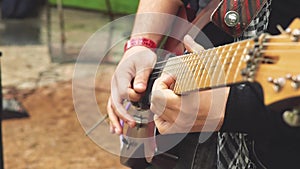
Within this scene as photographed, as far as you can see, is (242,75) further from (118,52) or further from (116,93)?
(118,52)

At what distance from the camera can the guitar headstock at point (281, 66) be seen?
2.50ft

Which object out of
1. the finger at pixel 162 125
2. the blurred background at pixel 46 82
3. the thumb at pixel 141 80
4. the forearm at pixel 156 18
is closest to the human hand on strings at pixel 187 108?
the finger at pixel 162 125

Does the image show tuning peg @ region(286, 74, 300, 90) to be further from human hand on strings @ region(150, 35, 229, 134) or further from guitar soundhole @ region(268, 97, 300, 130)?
A: human hand on strings @ region(150, 35, 229, 134)

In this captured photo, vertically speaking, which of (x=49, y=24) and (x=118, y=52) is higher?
(x=118, y=52)

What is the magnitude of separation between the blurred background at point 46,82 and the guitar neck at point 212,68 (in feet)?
5.89

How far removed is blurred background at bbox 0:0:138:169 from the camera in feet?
9.62

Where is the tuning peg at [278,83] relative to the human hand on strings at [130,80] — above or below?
above

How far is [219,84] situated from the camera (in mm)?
896

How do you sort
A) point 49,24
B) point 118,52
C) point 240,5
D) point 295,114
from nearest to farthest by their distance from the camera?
point 295,114 → point 240,5 → point 118,52 → point 49,24

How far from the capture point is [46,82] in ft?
13.0

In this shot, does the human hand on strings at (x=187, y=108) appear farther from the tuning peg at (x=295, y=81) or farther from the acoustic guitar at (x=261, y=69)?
the tuning peg at (x=295, y=81)

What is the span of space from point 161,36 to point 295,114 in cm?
74

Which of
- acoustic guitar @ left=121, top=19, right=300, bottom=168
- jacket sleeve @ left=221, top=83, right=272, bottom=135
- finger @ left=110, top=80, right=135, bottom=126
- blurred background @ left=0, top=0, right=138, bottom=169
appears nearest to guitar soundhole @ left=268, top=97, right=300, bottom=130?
acoustic guitar @ left=121, top=19, right=300, bottom=168

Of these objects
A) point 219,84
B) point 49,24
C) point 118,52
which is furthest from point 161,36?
point 49,24
